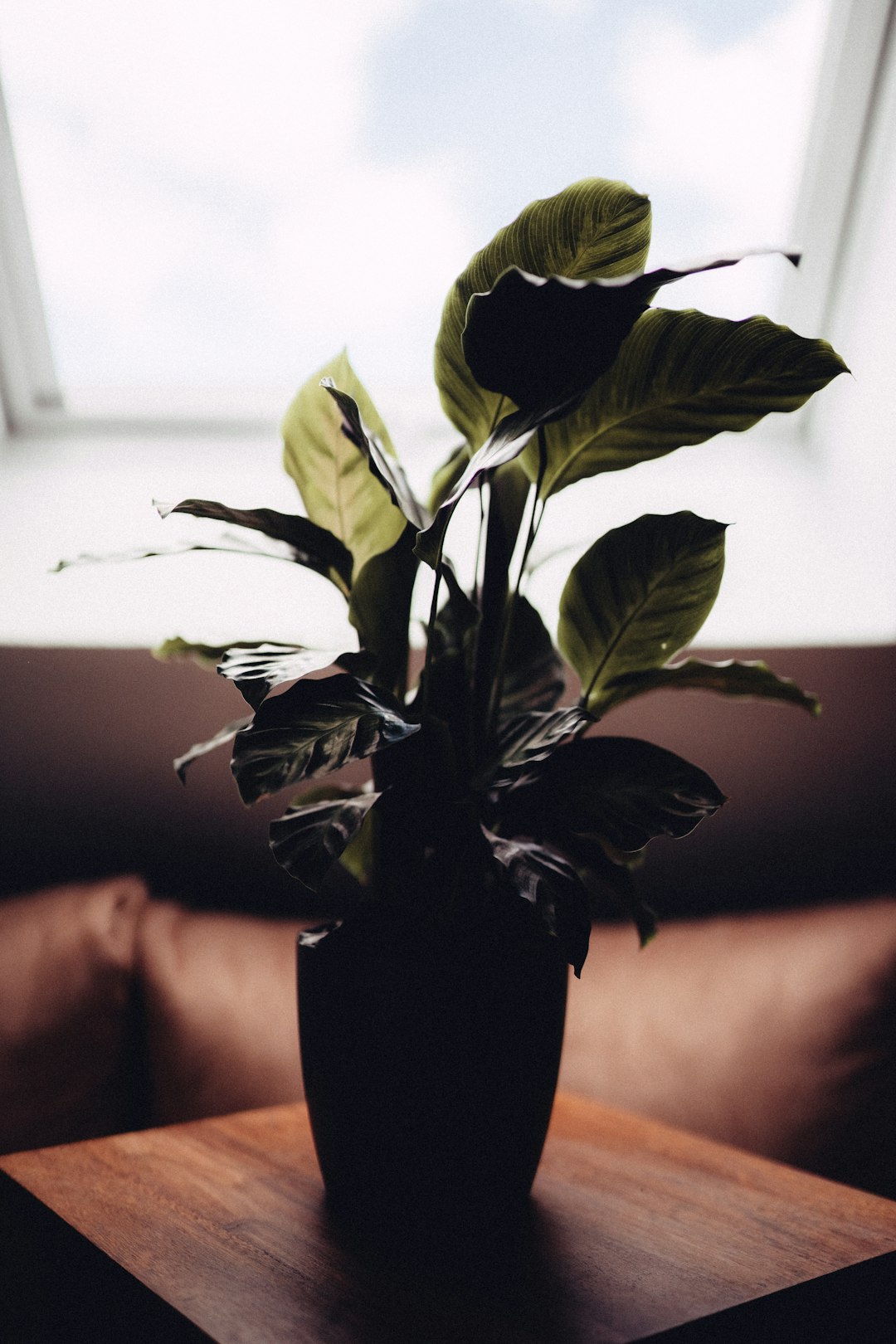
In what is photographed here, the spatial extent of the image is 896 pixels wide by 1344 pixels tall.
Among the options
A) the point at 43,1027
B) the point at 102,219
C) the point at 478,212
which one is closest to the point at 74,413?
the point at 102,219

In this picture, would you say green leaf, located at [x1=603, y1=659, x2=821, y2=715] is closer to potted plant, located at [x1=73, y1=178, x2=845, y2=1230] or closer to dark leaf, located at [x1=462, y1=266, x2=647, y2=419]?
potted plant, located at [x1=73, y1=178, x2=845, y2=1230]

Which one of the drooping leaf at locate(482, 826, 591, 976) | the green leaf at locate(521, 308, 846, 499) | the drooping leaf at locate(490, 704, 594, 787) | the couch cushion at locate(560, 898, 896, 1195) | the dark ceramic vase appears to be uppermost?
the green leaf at locate(521, 308, 846, 499)

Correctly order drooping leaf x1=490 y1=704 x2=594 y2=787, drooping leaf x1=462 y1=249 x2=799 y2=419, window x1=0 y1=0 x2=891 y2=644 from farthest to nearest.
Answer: window x1=0 y1=0 x2=891 y2=644 < drooping leaf x1=490 y1=704 x2=594 y2=787 < drooping leaf x1=462 y1=249 x2=799 y2=419

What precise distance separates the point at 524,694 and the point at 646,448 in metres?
0.23

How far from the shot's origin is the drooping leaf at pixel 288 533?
0.71 m

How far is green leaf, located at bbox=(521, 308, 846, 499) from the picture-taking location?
0.65 metres

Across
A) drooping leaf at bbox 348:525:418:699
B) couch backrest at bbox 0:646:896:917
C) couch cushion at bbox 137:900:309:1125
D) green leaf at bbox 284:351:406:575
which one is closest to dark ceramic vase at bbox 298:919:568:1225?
drooping leaf at bbox 348:525:418:699

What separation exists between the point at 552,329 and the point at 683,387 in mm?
133

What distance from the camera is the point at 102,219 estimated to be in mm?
1703

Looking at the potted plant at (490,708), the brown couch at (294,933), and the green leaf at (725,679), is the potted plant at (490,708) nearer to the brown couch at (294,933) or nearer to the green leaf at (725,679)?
the green leaf at (725,679)

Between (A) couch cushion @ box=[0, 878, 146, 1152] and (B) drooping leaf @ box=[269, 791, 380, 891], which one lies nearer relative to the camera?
(B) drooping leaf @ box=[269, 791, 380, 891]

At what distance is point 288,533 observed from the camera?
74 centimetres

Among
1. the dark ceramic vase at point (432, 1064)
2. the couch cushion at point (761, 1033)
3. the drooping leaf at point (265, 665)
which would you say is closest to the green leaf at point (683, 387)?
the drooping leaf at point (265, 665)

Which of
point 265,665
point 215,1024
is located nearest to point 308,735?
point 265,665
